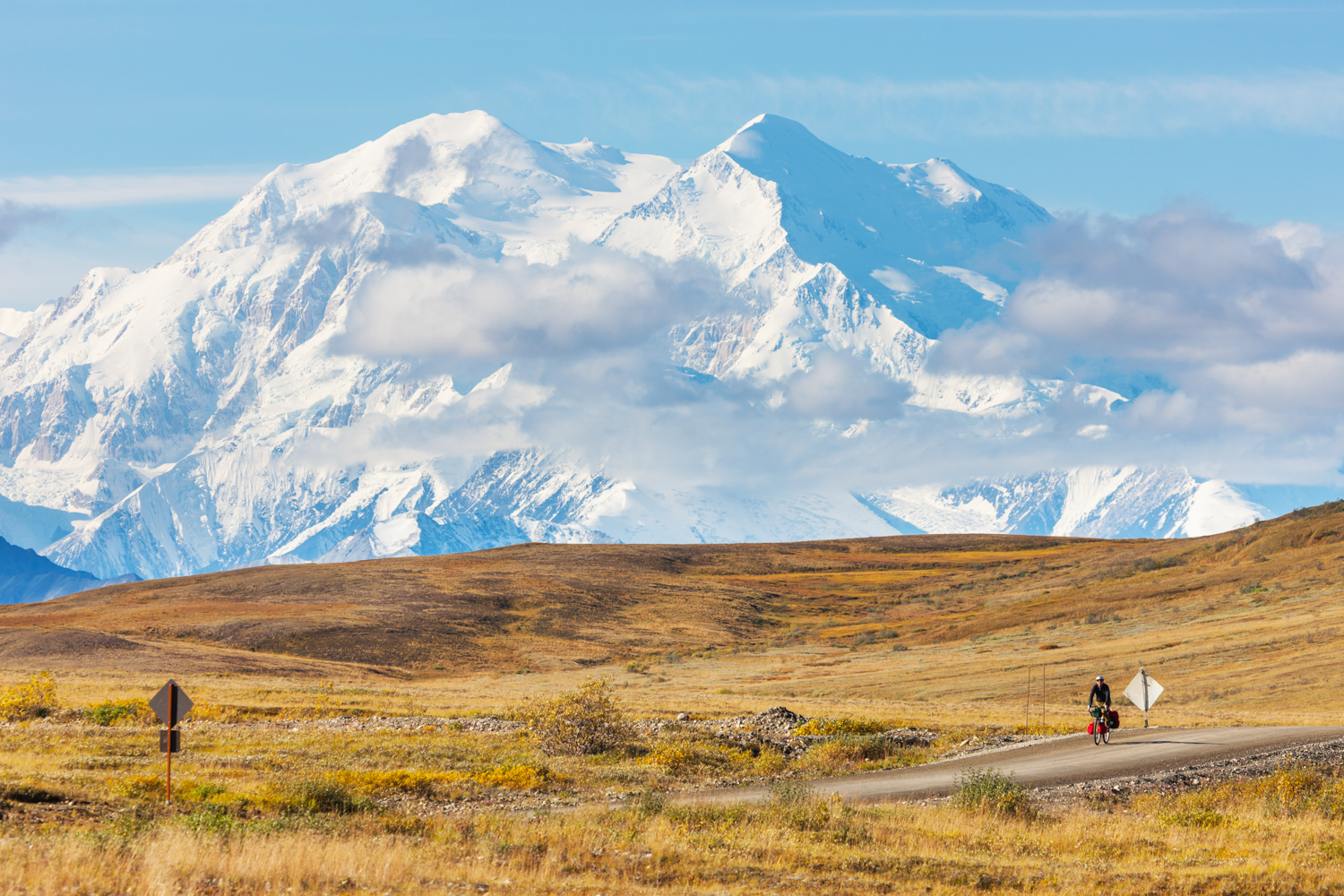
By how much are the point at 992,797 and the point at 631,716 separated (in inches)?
767

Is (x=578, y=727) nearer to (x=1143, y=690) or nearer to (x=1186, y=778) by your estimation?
(x=1186, y=778)

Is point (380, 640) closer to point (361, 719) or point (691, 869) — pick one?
point (361, 719)

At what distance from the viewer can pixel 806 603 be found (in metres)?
125

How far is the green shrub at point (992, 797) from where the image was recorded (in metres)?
19.1

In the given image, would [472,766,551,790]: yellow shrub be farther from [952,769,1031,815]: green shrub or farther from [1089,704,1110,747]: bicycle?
[1089,704,1110,747]: bicycle

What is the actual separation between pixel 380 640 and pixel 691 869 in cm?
7557

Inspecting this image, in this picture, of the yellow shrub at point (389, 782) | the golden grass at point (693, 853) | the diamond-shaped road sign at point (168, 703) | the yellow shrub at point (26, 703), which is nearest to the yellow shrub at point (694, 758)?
the yellow shrub at point (389, 782)

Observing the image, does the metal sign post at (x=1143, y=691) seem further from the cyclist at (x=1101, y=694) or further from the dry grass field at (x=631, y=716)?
the cyclist at (x=1101, y=694)

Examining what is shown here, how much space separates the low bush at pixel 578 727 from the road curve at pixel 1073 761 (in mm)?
6404

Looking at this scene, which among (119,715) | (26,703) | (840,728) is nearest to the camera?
(840,728)

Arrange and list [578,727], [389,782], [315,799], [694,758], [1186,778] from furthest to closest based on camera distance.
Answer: [578,727] < [694,758] < [1186,778] < [389,782] < [315,799]

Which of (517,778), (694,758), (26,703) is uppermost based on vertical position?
(26,703)

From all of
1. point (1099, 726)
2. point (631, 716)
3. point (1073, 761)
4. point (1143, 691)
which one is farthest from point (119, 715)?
point (1143, 691)

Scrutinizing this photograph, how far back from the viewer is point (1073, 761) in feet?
84.6
